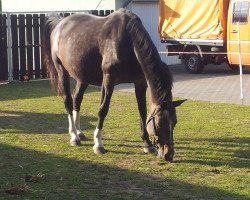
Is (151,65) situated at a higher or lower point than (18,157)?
higher

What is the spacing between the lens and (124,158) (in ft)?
27.1

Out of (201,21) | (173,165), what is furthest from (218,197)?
(201,21)

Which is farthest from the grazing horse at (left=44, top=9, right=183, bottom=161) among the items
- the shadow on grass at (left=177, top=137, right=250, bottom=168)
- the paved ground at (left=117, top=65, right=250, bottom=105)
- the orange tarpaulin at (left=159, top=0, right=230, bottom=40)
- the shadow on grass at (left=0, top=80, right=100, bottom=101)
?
the orange tarpaulin at (left=159, top=0, right=230, bottom=40)

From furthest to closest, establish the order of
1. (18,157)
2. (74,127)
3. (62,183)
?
(74,127), (18,157), (62,183)

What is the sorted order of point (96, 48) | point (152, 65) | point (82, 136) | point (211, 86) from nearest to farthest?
point (152, 65) < point (96, 48) < point (82, 136) < point (211, 86)

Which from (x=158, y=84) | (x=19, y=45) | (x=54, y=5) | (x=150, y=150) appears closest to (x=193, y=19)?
(x=19, y=45)

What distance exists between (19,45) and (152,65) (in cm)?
1161

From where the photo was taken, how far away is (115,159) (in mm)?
8195

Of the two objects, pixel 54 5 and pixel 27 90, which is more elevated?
pixel 54 5

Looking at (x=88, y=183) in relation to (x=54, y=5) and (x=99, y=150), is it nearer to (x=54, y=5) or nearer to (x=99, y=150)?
(x=99, y=150)

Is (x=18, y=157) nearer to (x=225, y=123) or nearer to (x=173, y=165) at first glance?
(x=173, y=165)

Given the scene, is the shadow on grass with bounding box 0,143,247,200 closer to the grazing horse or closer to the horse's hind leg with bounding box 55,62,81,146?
the grazing horse

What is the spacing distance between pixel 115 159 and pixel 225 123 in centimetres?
344

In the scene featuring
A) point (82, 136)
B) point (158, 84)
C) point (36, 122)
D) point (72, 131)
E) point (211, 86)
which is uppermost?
point (158, 84)
